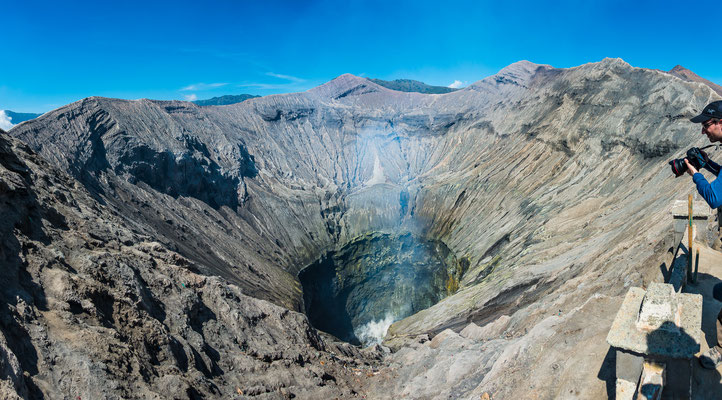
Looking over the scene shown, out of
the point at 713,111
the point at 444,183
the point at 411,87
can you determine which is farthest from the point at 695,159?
the point at 411,87

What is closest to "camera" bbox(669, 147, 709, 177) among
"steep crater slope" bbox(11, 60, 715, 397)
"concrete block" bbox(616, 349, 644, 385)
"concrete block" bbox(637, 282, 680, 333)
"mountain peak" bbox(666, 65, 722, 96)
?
"concrete block" bbox(637, 282, 680, 333)

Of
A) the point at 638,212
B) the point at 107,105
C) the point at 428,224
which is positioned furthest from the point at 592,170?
the point at 107,105

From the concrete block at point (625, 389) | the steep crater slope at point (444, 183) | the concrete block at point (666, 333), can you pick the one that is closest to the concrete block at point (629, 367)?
the concrete block at point (625, 389)

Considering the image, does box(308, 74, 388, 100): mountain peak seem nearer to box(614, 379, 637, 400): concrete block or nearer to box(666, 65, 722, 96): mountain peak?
box(666, 65, 722, 96): mountain peak

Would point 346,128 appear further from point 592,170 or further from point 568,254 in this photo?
point 568,254

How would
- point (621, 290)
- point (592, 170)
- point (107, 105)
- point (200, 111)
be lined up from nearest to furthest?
point (621, 290), point (592, 170), point (107, 105), point (200, 111)

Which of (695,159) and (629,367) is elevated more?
(695,159)

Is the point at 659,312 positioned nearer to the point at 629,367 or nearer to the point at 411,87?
the point at 629,367

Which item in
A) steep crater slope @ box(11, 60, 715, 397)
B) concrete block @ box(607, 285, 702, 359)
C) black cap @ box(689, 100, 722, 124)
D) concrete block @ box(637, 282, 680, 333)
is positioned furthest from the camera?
steep crater slope @ box(11, 60, 715, 397)
